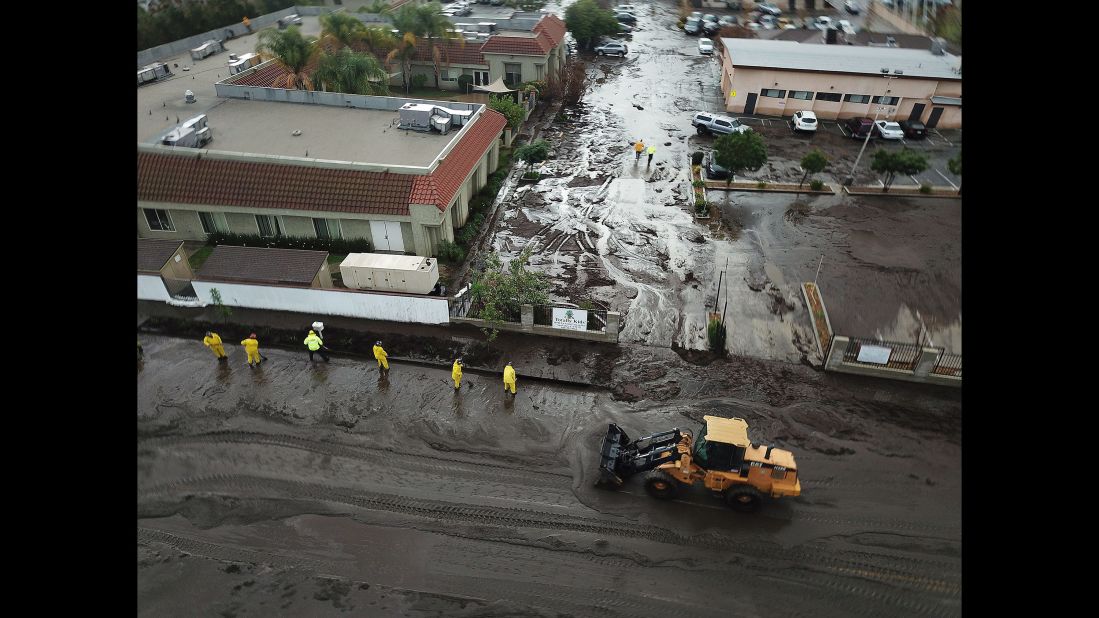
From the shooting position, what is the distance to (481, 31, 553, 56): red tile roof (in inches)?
1547

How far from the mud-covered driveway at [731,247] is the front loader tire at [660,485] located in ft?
20.2

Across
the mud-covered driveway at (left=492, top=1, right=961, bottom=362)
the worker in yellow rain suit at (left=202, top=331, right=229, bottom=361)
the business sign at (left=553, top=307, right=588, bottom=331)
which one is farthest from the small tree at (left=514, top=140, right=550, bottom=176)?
the worker in yellow rain suit at (left=202, top=331, right=229, bottom=361)

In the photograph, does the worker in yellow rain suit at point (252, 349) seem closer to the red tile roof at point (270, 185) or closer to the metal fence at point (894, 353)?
the red tile roof at point (270, 185)

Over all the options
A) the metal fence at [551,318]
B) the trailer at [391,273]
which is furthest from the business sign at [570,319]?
the trailer at [391,273]

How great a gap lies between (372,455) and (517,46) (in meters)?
33.3

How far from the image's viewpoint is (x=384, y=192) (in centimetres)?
2273

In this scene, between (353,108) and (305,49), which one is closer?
(353,108)

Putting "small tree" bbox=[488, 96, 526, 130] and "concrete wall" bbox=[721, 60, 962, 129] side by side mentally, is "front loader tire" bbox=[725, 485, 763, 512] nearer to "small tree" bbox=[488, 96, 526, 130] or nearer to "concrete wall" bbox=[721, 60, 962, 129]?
"small tree" bbox=[488, 96, 526, 130]

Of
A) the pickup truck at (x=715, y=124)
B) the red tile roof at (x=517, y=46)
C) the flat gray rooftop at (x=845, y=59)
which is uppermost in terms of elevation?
the red tile roof at (x=517, y=46)

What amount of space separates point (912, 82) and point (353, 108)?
3348cm

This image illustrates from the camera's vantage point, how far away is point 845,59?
3684 cm

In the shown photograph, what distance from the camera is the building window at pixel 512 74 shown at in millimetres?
40281
